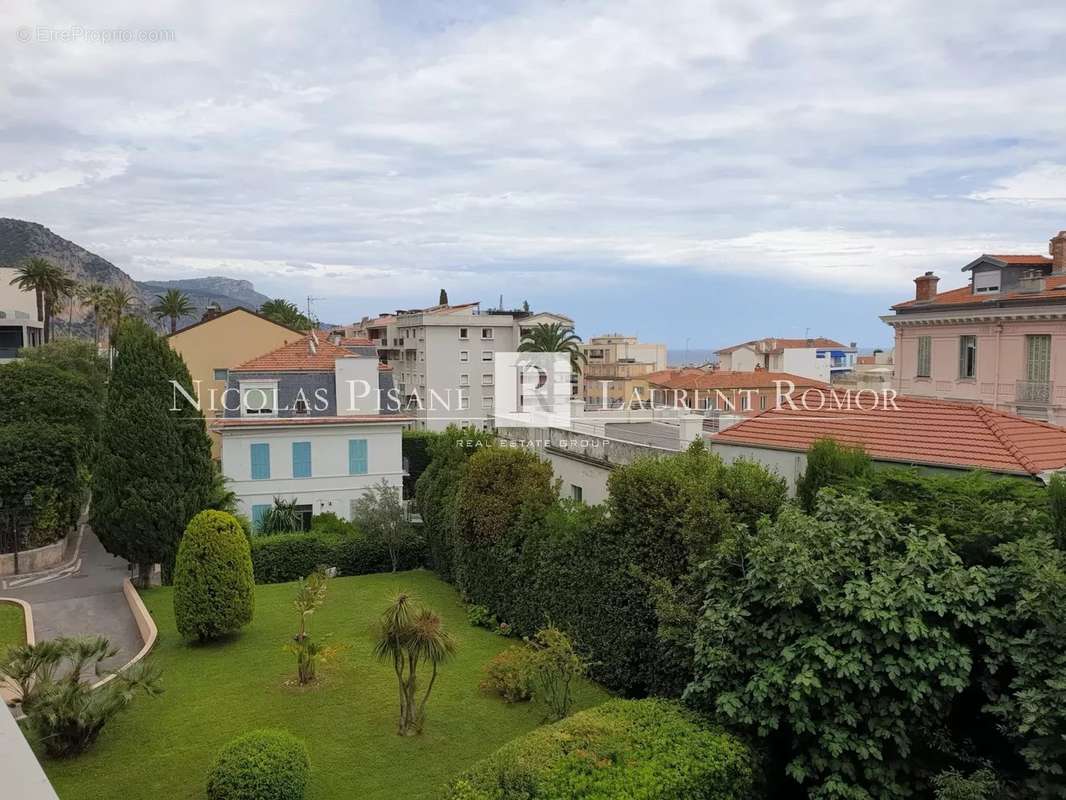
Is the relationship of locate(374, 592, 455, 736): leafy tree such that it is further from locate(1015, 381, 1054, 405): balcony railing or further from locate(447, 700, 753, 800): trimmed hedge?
locate(1015, 381, 1054, 405): balcony railing

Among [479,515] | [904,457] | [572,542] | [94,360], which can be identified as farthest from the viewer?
[94,360]

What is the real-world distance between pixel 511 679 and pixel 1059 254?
992 inches

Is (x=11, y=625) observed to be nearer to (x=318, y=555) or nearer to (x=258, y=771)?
(x=318, y=555)

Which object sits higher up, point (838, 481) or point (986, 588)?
point (838, 481)

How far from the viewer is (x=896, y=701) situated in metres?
7.89

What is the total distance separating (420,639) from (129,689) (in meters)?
4.34

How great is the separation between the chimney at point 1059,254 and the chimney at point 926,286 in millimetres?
4133

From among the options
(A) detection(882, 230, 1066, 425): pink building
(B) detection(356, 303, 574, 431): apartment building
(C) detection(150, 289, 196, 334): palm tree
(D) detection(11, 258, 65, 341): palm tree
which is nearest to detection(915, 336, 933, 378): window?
(A) detection(882, 230, 1066, 425): pink building

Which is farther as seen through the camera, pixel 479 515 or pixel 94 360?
pixel 94 360

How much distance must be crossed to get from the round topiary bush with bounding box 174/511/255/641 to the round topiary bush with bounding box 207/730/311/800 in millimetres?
6369

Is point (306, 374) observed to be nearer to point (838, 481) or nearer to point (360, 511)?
point (360, 511)

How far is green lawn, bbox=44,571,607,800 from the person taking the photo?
1002 cm

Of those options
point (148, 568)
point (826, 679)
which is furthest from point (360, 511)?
point (826, 679)

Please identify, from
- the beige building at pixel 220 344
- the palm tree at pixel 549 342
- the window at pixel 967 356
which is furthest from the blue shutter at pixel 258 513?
the palm tree at pixel 549 342
